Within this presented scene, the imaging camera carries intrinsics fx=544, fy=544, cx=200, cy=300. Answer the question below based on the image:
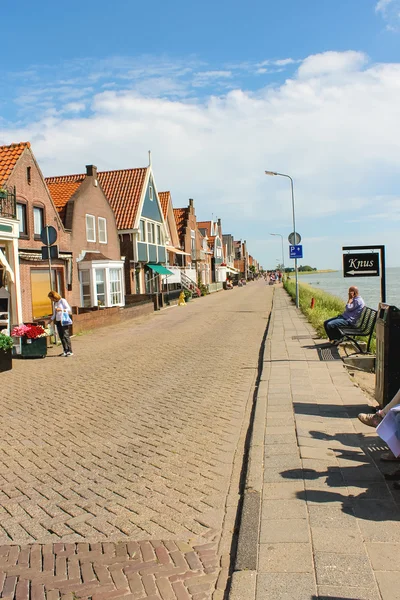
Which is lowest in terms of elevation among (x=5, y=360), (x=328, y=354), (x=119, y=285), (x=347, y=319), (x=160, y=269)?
(x=328, y=354)

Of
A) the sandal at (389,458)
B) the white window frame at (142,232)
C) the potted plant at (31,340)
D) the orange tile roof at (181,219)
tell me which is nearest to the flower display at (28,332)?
the potted plant at (31,340)

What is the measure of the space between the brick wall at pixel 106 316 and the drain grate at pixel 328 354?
9.68m

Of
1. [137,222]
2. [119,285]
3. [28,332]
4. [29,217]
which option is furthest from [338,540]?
[137,222]

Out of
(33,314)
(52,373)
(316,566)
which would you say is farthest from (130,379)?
(33,314)

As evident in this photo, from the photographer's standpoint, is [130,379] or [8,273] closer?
[130,379]

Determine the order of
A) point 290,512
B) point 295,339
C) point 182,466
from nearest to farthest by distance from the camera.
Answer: point 290,512
point 182,466
point 295,339

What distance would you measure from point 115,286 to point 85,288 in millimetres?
2441

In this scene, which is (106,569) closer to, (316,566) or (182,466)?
(316,566)

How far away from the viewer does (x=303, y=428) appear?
6262 mm

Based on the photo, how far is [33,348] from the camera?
44.5ft

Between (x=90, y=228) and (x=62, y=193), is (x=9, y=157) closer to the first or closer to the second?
(x=62, y=193)

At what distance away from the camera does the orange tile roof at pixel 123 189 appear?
109ft

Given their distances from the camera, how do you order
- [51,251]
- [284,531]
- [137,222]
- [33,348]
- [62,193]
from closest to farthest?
[284,531], [33,348], [51,251], [62,193], [137,222]

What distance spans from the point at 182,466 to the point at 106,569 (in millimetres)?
1913
